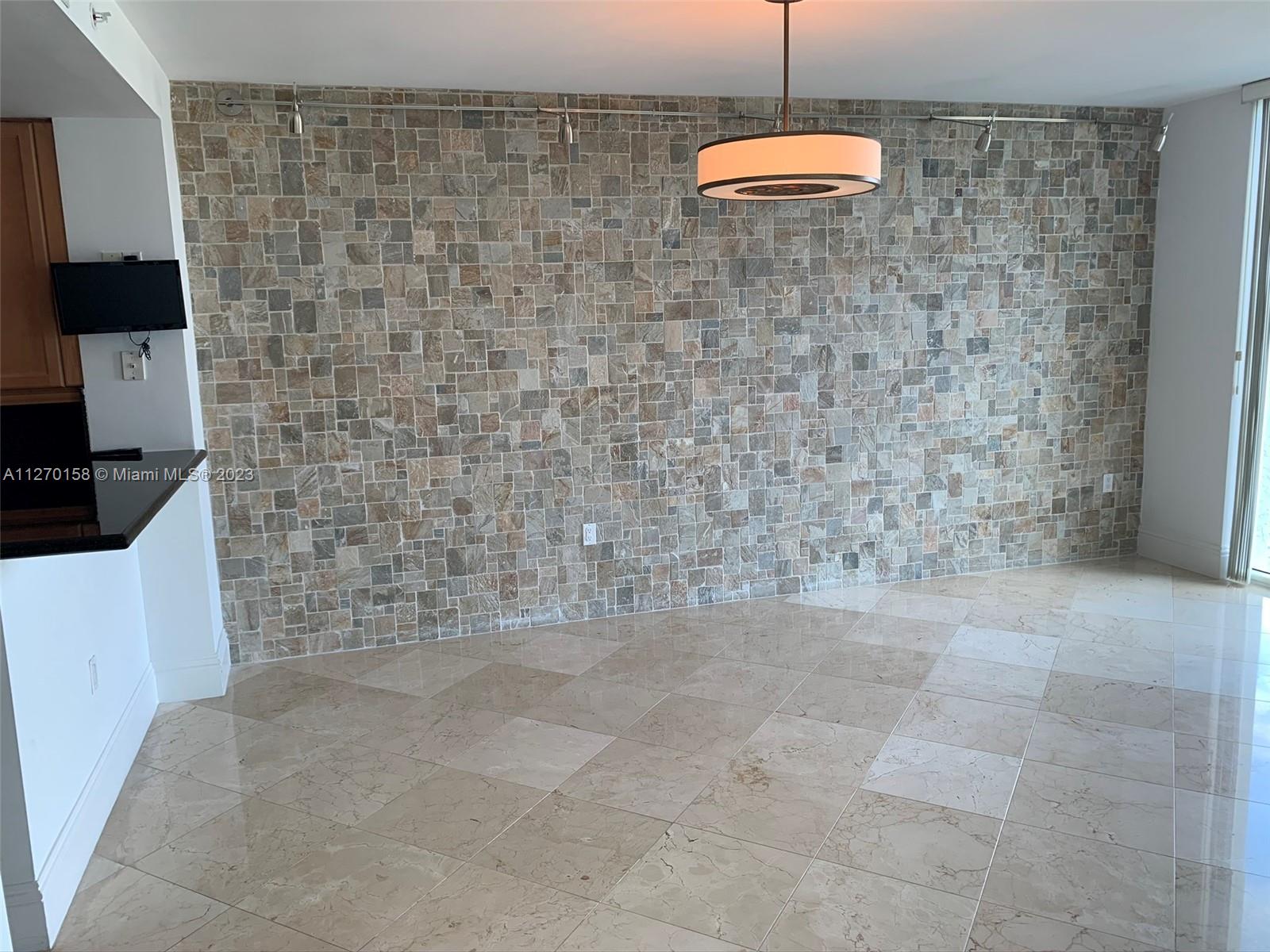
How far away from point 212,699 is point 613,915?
2.34 meters

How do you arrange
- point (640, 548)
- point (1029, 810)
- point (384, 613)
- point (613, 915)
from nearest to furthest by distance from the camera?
point (613, 915), point (1029, 810), point (384, 613), point (640, 548)

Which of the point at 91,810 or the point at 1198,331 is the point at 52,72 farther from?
the point at 1198,331

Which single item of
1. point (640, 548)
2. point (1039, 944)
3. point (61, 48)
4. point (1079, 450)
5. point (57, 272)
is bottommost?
point (1039, 944)

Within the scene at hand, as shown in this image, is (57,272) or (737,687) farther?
(737,687)

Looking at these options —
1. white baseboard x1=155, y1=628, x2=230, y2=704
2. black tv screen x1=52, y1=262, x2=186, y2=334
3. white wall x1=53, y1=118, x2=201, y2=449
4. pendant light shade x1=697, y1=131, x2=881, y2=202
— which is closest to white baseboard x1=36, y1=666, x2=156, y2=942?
white baseboard x1=155, y1=628, x2=230, y2=704

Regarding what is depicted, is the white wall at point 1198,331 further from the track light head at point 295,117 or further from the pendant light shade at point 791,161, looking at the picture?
the track light head at point 295,117

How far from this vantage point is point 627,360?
4.81 meters

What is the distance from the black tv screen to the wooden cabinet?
12 cm

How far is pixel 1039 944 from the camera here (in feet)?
7.70

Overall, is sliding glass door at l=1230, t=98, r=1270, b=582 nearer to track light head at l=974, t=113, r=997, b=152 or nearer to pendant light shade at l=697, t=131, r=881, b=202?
track light head at l=974, t=113, r=997, b=152

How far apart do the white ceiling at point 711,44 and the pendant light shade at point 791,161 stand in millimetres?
693

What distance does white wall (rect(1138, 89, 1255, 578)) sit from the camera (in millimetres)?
5102

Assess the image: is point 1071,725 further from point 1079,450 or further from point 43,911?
point 43,911

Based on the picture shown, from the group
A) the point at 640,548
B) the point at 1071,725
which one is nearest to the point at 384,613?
the point at 640,548
